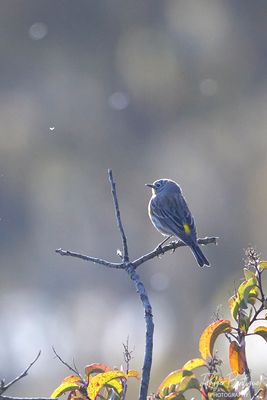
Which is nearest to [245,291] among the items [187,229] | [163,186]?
[187,229]

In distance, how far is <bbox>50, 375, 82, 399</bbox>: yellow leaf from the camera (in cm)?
234

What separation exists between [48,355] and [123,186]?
6555 mm

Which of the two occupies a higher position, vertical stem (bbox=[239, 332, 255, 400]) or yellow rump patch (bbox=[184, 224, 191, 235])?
yellow rump patch (bbox=[184, 224, 191, 235])

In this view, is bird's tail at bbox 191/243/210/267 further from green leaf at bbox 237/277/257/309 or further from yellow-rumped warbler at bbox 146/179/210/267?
green leaf at bbox 237/277/257/309

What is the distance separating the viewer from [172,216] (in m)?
6.37

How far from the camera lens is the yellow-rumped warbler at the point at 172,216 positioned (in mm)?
5776

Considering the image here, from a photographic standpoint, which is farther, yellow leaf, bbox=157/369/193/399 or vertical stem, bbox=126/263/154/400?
yellow leaf, bbox=157/369/193/399

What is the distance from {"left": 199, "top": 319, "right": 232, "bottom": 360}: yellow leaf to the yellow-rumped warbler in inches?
124

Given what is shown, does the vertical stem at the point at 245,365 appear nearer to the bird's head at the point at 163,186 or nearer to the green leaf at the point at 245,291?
the green leaf at the point at 245,291

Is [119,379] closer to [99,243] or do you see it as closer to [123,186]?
[99,243]

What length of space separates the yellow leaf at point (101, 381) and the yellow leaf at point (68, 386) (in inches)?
2.9

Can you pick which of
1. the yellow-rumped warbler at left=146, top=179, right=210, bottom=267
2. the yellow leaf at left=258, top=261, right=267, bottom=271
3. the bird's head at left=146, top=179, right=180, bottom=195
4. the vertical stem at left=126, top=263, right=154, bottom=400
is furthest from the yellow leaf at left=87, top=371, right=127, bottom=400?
the bird's head at left=146, top=179, right=180, bottom=195

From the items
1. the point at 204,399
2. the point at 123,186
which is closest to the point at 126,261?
the point at 204,399

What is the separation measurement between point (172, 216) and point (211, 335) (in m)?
4.01
